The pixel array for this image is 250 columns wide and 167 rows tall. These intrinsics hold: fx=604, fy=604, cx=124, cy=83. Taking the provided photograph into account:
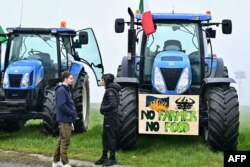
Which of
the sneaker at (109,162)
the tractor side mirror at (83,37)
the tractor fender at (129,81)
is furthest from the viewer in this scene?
the tractor side mirror at (83,37)

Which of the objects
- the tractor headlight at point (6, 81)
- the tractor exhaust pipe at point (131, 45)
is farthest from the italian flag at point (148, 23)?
the tractor headlight at point (6, 81)

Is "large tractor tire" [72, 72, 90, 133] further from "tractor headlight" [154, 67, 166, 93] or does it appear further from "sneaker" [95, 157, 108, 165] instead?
"sneaker" [95, 157, 108, 165]

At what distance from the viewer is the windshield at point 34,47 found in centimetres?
1535

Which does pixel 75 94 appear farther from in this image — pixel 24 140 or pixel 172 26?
pixel 172 26

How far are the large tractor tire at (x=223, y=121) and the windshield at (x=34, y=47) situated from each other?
195 inches

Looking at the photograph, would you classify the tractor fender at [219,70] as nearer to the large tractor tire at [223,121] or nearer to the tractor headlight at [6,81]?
the large tractor tire at [223,121]

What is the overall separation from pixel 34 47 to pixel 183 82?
452 cm

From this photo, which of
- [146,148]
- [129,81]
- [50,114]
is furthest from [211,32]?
[50,114]

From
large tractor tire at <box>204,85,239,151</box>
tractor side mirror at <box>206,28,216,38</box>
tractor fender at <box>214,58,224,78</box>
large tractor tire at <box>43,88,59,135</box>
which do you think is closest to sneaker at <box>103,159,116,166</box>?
large tractor tire at <box>204,85,239,151</box>

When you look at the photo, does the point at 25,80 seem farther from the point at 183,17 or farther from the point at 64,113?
the point at 183,17

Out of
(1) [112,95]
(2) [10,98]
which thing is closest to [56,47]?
(2) [10,98]

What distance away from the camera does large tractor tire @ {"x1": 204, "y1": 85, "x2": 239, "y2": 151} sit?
11875mm

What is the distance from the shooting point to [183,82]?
1277 centimetres

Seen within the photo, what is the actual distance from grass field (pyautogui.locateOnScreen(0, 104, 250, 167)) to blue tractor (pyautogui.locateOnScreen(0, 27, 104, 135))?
55 centimetres
